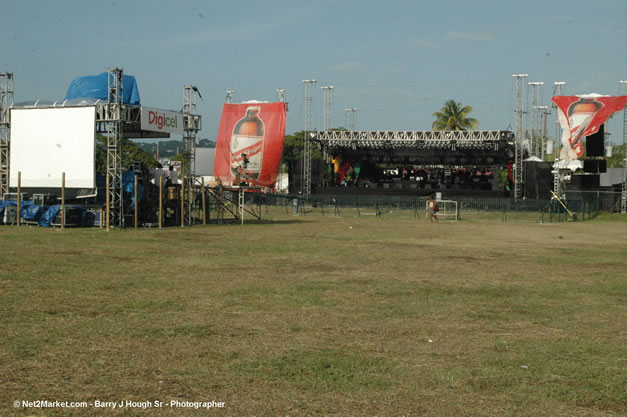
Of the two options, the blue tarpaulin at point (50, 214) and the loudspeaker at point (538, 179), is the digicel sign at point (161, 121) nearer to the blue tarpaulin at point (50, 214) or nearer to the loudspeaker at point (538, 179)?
the blue tarpaulin at point (50, 214)

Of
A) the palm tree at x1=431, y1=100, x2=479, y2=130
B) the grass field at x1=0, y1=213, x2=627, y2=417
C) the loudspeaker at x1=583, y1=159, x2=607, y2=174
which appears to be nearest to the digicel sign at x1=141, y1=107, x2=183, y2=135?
the grass field at x1=0, y1=213, x2=627, y2=417

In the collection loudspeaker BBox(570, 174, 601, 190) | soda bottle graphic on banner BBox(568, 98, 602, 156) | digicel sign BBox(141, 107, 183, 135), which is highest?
soda bottle graphic on banner BBox(568, 98, 602, 156)

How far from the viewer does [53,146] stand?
30125mm

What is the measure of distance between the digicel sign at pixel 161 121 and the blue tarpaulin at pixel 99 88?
1745mm

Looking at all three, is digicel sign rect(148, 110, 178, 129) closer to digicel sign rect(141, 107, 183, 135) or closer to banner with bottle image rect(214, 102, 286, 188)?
digicel sign rect(141, 107, 183, 135)

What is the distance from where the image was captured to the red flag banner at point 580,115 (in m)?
48.7

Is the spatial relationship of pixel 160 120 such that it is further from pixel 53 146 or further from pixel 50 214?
pixel 50 214

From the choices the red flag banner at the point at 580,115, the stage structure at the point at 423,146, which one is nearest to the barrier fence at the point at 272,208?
the red flag banner at the point at 580,115

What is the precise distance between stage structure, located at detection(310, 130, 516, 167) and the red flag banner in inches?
435

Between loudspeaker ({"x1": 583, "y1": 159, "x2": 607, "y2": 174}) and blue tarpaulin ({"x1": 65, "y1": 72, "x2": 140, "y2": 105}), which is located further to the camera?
loudspeaker ({"x1": 583, "y1": 159, "x2": 607, "y2": 174})

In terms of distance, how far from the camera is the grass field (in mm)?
6246

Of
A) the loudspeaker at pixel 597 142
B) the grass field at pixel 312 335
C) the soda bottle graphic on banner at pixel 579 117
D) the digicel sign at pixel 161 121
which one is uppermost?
the soda bottle graphic on banner at pixel 579 117

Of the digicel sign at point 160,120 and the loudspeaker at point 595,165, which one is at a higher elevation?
the digicel sign at point 160,120

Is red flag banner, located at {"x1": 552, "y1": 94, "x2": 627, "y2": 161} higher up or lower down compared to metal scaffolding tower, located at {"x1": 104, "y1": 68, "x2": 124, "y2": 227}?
higher up
